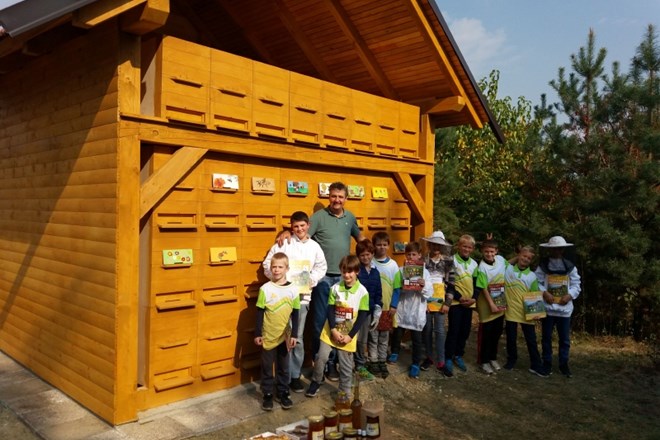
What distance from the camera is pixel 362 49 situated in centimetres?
774

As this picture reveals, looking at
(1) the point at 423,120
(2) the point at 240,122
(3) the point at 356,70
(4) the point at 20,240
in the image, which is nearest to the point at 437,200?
(1) the point at 423,120

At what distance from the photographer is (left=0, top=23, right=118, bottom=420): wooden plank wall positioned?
5.12 metres

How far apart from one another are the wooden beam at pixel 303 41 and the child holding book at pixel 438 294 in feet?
10.4

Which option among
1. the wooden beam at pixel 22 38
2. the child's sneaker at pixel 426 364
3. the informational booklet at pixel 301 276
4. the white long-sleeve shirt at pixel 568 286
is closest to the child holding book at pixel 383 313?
the child's sneaker at pixel 426 364

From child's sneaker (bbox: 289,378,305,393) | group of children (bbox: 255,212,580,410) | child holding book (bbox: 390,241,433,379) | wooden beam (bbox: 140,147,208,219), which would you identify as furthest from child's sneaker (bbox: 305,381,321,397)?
wooden beam (bbox: 140,147,208,219)

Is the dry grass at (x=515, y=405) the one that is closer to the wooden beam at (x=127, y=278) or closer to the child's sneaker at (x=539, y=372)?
the child's sneaker at (x=539, y=372)

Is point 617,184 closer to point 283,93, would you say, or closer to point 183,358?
point 283,93

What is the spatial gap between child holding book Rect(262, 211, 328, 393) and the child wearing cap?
3586mm

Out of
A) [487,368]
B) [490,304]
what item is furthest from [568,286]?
[487,368]

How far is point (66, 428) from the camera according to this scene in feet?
16.3

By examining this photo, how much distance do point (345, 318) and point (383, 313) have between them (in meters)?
1.22

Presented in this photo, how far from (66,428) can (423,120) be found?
6.67m

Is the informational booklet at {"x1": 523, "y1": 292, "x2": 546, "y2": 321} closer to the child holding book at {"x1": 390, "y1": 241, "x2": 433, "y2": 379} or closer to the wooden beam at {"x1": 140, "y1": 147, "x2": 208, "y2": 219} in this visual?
the child holding book at {"x1": 390, "y1": 241, "x2": 433, "y2": 379}

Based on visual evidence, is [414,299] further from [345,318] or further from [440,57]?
[440,57]
